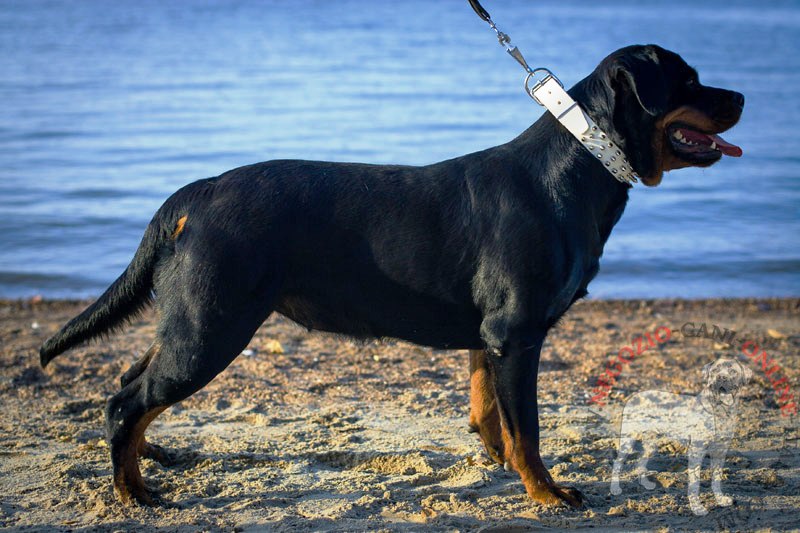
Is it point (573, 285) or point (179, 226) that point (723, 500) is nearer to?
point (573, 285)

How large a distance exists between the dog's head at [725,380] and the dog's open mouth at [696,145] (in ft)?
4.47

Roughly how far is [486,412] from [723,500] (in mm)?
1183

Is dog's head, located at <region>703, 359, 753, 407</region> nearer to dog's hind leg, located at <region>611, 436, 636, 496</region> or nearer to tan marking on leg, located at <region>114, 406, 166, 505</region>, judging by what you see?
dog's hind leg, located at <region>611, 436, 636, 496</region>

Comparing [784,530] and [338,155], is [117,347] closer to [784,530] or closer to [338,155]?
[784,530]

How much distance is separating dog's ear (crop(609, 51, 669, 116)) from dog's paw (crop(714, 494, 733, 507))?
1.75 metres

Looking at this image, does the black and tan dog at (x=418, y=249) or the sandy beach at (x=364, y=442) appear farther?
the sandy beach at (x=364, y=442)

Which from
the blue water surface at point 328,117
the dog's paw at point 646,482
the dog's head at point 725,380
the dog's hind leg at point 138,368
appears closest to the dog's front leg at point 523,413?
the dog's paw at point 646,482

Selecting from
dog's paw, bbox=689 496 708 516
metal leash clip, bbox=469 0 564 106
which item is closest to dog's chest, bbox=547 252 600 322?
metal leash clip, bbox=469 0 564 106

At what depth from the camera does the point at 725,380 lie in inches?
196

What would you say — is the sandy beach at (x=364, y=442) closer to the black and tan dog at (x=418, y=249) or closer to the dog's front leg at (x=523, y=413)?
the dog's front leg at (x=523, y=413)

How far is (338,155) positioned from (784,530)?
1084 cm

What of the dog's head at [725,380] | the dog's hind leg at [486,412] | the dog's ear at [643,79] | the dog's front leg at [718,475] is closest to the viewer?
the dog's ear at [643,79]

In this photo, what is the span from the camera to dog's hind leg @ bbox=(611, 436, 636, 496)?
169 inches

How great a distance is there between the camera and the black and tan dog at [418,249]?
12.8ft
